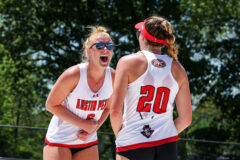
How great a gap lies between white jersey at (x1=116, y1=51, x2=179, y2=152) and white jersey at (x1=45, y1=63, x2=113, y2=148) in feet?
2.68

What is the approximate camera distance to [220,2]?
58.8 feet

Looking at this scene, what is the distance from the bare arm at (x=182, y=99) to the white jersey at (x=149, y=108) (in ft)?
0.29

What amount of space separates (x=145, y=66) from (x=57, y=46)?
1608 cm

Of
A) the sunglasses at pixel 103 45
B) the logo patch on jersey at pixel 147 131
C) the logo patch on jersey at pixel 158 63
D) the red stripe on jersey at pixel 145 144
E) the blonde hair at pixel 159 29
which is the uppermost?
the blonde hair at pixel 159 29

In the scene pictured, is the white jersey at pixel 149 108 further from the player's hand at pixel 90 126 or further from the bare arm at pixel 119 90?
the player's hand at pixel 90 126

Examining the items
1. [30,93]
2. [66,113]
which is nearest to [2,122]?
[30,93]

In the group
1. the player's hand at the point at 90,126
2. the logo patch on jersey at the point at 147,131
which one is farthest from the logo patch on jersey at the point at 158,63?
the player's hand at the point at 90,126

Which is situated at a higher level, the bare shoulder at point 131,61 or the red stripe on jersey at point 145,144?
the bare shoulder at point 131,61

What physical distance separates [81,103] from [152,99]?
1.01m

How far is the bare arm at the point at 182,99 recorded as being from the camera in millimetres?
2301

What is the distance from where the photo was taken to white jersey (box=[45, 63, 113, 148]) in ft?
9.70

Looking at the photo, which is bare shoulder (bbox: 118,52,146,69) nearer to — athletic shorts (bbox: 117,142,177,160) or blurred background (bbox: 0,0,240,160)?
athletic shorts (bbox: 117,142,177,160)

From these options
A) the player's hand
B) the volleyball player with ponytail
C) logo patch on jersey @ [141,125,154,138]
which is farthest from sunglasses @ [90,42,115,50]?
logo patch on jersey @ [141,125,154,138]

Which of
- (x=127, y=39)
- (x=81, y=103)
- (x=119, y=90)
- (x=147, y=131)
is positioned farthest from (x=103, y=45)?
(x=127, y=39)
